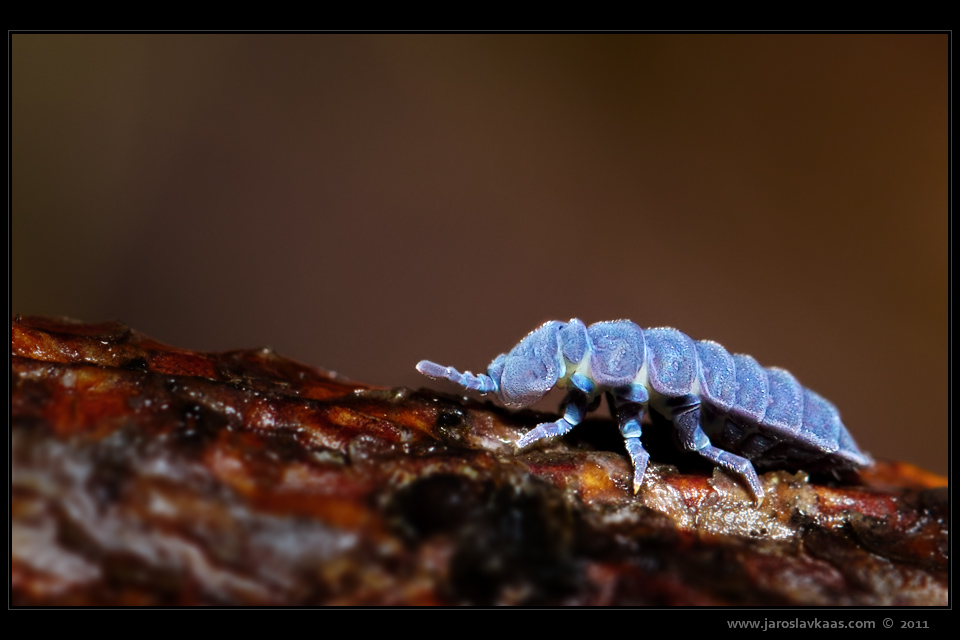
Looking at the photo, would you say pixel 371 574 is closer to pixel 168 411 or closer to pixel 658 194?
pixel 168 411

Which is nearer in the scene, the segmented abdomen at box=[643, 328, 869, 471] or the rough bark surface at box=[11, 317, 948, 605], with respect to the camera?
the rough bark surface at box=[11, 317, 948, 605]

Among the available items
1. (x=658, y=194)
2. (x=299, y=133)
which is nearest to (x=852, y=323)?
(x=658, y=194)

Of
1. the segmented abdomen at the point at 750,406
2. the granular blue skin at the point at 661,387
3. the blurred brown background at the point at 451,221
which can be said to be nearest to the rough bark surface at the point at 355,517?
the granular blue skin at the point at 661,387

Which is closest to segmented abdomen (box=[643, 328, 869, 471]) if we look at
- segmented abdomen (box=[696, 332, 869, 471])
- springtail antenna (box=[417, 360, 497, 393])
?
segmented abdomen (box=[696, 332, 869, 471])

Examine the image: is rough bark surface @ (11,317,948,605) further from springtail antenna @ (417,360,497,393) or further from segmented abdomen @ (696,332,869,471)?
segmented abdomen @ (696,332,869,471)

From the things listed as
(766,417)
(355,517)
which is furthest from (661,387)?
(355,517)
